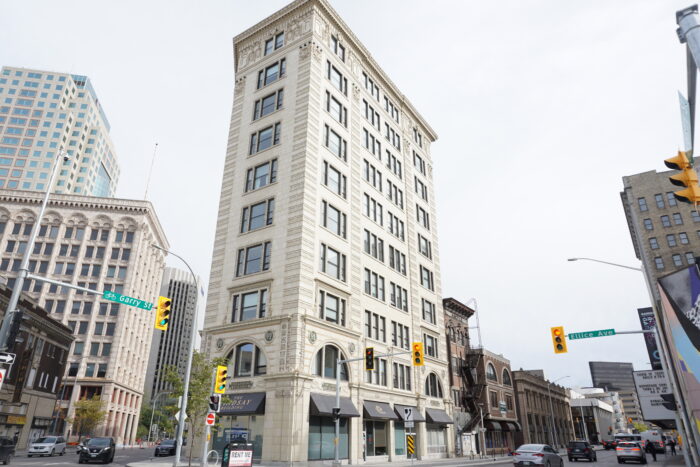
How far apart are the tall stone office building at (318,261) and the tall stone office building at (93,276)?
2269 inches

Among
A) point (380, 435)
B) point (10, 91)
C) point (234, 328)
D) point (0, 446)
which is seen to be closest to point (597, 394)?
point (380, 435)

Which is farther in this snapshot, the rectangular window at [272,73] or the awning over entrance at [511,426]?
the awning over entrance at [511,426]

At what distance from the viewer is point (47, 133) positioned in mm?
120375

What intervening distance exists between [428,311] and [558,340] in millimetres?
26254

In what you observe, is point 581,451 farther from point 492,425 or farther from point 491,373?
point 491,373

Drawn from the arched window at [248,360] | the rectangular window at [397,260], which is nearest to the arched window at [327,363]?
the arched window at [248,360]

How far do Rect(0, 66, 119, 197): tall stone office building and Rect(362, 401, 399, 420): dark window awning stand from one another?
107842mm

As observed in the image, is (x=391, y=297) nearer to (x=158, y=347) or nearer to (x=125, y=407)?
(x=125, y=407)

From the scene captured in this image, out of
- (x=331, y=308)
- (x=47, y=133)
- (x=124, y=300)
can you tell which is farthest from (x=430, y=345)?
(x=47, y=133)

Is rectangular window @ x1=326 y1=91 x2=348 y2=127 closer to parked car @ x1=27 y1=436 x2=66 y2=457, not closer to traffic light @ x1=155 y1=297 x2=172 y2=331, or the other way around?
traffic light @ x1=155 y1=297 x2=172 y2=331

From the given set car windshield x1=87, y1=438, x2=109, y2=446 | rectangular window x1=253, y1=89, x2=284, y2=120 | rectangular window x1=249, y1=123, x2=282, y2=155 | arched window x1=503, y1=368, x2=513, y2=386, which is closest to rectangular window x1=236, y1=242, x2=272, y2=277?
rectangular window x1=249, y1=123, x2=282, y2=155

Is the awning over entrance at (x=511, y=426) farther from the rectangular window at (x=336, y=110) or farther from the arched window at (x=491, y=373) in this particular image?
the rectangular window at (x=336, y=110)

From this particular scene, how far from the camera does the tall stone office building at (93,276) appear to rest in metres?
82.2

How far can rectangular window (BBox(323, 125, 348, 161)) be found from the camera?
138 feet
